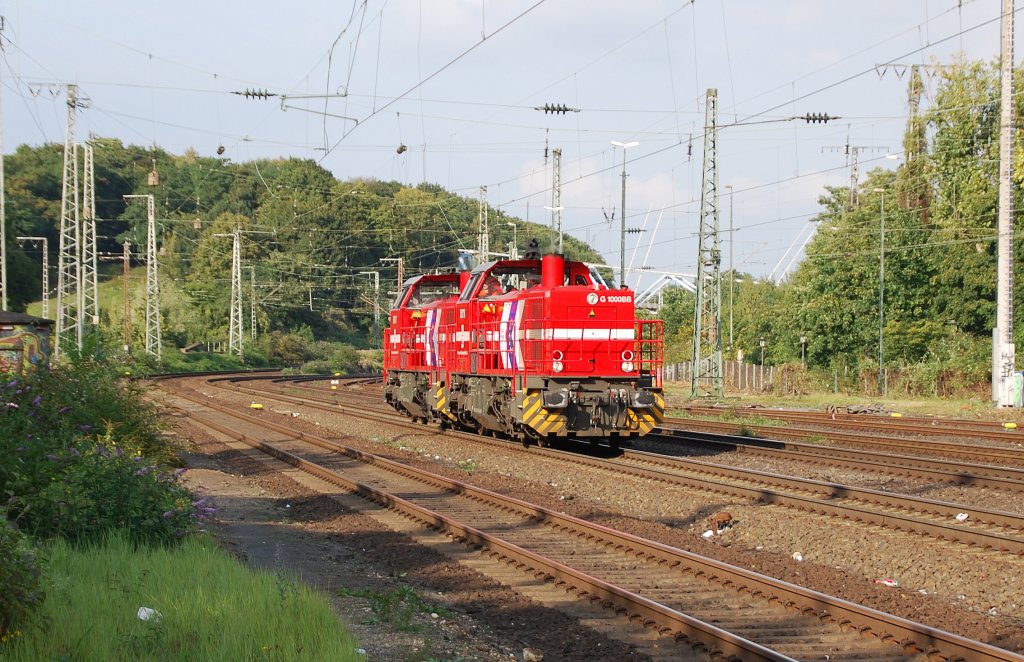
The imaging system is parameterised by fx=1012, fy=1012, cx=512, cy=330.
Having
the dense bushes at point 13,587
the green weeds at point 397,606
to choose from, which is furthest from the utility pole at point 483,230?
the dense bushes at point 13,587

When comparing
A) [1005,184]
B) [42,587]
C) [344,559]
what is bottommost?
[344,559]

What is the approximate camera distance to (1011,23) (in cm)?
3175

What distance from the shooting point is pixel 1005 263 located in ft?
98.3

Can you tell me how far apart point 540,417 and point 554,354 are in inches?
46.7

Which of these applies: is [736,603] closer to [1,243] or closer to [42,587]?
[42,587]

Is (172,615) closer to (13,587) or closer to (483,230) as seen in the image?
(13,587)

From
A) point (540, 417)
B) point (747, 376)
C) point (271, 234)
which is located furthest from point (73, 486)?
point (271, 234)

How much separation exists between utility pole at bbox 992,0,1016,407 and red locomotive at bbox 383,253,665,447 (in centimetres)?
1505

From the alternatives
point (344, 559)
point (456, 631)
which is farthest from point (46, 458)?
point (456, 631)

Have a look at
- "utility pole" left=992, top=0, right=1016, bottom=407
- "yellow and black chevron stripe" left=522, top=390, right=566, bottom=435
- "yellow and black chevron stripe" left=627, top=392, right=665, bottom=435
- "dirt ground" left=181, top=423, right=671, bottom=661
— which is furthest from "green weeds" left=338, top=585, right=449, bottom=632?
"utility pole" left=992, top=0, right=1016, bottom=407

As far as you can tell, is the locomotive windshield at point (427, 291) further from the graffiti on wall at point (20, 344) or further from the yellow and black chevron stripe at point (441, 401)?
the graffiti on wall at point (20, 344)

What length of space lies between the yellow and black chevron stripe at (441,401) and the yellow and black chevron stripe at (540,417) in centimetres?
542

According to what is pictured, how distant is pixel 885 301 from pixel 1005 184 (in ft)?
62.0

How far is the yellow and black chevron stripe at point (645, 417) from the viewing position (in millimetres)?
18469
